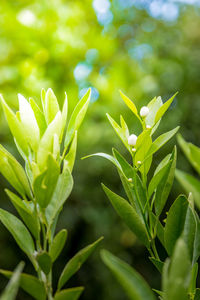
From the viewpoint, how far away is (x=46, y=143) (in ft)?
1.44

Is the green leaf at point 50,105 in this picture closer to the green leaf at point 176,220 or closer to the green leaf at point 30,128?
the green leaf at point 30,128

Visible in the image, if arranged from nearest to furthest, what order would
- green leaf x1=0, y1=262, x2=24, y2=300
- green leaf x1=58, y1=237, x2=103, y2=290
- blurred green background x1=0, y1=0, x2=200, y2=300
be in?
green leaf x1=0, y1=262, x2=24, y2=300 → green leaf x1=58, y1=237, x2=103, y2=290 → blurred green background x1=0, y1=0, x2=200, y2=300

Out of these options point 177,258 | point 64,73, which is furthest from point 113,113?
point 177,258

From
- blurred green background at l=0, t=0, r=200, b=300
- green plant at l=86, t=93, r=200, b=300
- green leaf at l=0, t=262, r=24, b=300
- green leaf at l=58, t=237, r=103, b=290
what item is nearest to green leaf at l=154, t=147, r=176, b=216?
green plant at l=86, t=93, r=200, b=300

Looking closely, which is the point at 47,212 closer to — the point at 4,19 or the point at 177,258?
the point at 177,258

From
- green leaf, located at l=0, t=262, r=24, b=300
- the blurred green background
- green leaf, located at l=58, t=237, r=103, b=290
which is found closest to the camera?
green leaf, located at l=0, t=262, r=24, b=300

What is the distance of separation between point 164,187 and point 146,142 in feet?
0.22

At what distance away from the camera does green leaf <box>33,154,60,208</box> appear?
0.40 m

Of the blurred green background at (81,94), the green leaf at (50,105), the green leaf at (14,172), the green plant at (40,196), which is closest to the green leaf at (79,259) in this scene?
the green plant at (40,196)

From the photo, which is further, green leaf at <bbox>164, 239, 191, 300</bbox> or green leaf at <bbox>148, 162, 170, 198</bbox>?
green leaf at <bbox>148, 162, 170, 198</bbox>

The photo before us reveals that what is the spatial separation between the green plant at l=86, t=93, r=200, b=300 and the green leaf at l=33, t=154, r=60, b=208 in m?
0.07

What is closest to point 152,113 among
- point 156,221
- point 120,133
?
point 120,133

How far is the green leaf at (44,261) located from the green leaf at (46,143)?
0.10m

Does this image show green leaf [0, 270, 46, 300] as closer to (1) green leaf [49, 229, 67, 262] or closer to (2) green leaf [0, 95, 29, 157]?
(1) green leaf [49, 229, 67, 262]
